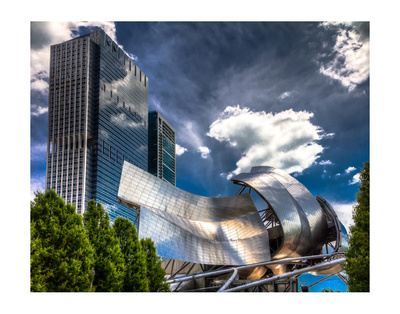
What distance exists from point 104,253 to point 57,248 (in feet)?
7.36

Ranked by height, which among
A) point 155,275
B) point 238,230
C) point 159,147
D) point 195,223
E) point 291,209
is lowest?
point 155,275

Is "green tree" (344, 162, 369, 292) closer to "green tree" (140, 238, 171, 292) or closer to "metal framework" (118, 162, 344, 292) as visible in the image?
"green tree" (140, 238, 171, 292)

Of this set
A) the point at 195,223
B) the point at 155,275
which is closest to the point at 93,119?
the point at 195,223

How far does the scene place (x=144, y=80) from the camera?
8825cm

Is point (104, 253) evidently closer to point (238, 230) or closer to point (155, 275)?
point (155, 275)

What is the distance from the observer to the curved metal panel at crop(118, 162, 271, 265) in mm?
23078

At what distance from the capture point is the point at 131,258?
51.3 ft

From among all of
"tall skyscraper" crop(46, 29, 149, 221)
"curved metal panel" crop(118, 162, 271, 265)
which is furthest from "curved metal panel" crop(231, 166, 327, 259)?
"tall skyscraper" crop(46, 29, 149, 221)

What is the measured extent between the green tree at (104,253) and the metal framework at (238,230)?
6.39 meters

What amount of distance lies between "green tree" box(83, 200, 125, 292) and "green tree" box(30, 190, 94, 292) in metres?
0.82

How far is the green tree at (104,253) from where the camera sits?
13.9 metres
